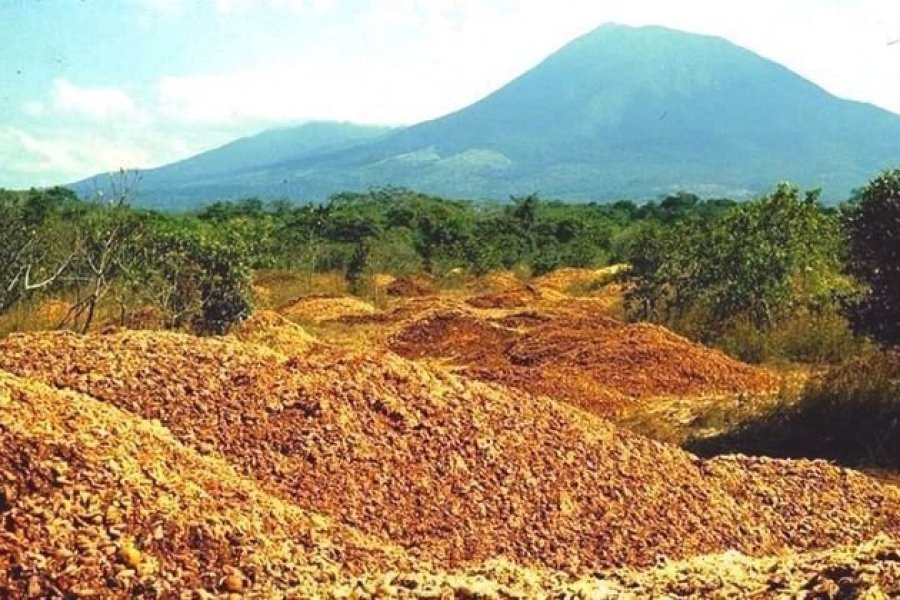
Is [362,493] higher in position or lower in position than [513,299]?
higher

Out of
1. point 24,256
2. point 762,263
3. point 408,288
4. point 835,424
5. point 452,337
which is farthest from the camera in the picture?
point 408,288

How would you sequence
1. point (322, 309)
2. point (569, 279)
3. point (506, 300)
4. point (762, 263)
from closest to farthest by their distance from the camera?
point (762, 263) → point (322, 309) → point (506, 300) → point (569, 279)

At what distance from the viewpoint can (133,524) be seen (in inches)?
171

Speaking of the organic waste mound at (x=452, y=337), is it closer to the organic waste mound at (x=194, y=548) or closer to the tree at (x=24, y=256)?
the tree at (x=24, y=256)

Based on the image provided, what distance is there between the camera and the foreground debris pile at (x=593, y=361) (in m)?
12.6

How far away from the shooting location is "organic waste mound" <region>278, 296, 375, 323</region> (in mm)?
22469

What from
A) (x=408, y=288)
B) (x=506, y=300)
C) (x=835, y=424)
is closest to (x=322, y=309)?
(x=506, y=300)

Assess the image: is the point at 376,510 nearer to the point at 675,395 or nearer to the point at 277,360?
the point at 277,360

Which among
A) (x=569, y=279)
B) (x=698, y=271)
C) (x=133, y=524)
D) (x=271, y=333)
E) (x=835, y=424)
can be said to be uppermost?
(x=133, y=524)

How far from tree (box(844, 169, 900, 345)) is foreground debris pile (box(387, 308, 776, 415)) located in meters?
2.51

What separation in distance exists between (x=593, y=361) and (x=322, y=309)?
10.5 m

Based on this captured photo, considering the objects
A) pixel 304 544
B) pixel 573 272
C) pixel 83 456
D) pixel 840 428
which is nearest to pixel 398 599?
pixel 304 544

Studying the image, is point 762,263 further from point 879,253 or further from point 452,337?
point 879,253

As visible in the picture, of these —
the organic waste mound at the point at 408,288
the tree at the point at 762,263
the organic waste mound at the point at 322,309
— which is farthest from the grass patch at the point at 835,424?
the organic waste mound at the point at 408,288
